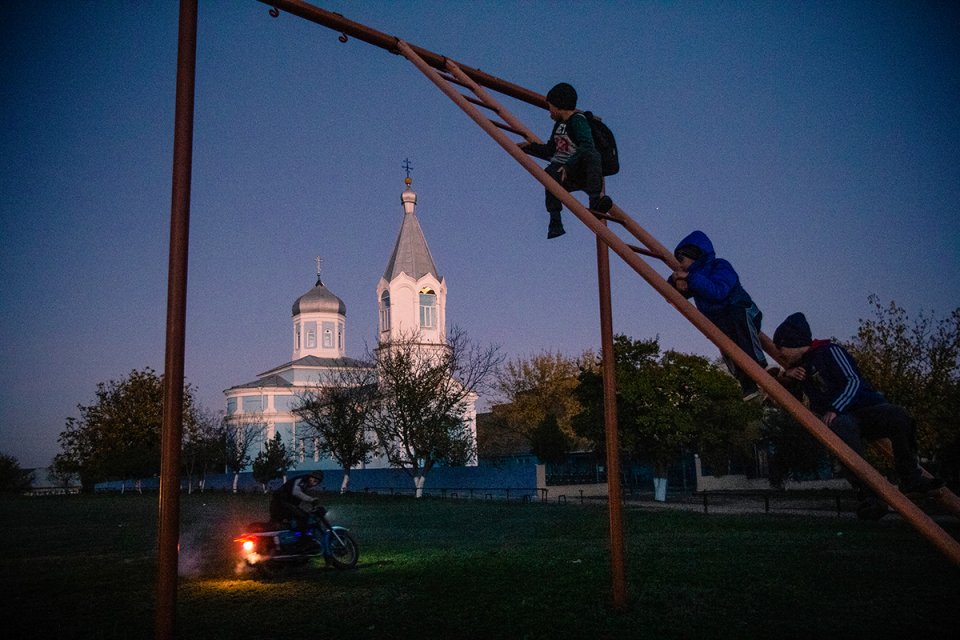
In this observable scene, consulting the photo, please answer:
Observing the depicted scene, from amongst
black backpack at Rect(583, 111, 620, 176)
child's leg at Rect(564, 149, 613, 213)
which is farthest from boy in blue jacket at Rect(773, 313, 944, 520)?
black backpack at Rect(583, 111, 620, 176)

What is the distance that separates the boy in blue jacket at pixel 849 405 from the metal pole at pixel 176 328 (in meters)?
4.49

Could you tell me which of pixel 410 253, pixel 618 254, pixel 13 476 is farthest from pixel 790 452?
pixel 13 476

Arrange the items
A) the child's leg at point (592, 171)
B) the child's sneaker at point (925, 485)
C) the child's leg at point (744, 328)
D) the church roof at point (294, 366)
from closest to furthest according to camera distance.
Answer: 1. the child's sneaker at point (925, 485)
2. the child's leg at point (744, 328)
3. the child's leg at point (592, 171)
4. the church roof at point (294, 366)

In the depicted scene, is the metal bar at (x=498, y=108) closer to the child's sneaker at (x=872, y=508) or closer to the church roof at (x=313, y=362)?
the child's sneaker at (x=872, y=508)

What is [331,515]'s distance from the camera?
26.4m

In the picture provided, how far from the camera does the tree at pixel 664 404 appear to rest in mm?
35656

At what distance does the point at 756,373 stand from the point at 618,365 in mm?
34008

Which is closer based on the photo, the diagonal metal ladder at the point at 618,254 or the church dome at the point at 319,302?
the diagonal metal ladder at the point at 618,254

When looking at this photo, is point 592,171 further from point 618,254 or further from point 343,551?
point 343,551

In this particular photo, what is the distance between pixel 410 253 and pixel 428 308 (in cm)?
503

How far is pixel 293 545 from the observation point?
11.8m

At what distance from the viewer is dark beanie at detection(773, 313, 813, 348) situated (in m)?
5.24

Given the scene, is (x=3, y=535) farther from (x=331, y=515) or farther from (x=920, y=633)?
(x=920, y=633)

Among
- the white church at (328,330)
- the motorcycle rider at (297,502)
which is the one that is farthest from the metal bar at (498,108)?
the white church at (328,330)
